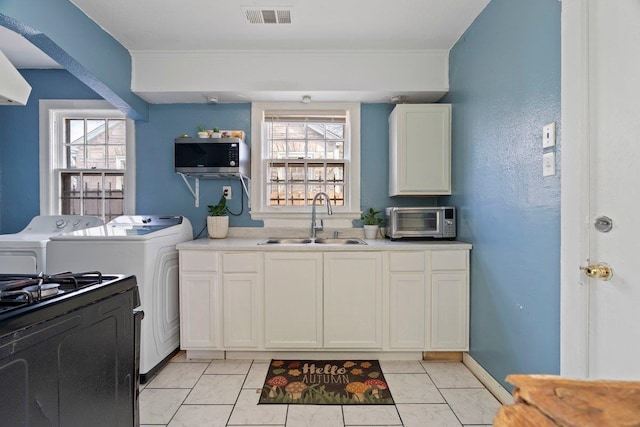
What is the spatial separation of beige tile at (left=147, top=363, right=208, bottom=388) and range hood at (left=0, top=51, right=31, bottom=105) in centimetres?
187

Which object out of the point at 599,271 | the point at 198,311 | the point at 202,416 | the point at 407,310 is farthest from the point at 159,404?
the point at 599,271

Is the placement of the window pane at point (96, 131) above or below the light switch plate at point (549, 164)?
above

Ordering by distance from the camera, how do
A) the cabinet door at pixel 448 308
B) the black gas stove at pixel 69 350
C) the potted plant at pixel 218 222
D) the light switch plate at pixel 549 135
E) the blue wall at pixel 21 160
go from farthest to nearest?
the blue wall at pixel 21 160, the potted plant at pixel 218 222, the cabinet door at pixel 448 308, the light switch plate at pixel 549 135, the black gas stove at pixel 69 350

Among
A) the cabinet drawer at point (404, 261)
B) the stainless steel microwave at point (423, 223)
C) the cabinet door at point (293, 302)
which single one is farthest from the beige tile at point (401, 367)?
the stainless steel microwave at point (423, 223)

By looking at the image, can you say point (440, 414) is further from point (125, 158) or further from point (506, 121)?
point (125, 158)

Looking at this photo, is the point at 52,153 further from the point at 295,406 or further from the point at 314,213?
the point at 295,406

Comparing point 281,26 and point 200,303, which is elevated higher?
point 281,26

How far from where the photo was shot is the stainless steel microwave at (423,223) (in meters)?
2.64

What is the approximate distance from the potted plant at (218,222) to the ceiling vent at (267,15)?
1.50 metres

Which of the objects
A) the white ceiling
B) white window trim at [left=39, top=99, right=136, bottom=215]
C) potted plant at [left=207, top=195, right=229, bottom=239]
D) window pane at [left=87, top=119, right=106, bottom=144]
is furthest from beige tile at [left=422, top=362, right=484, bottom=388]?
window pane at [left=87, top=119, right=106, bottom=144]

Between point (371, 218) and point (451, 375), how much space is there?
1.39 m

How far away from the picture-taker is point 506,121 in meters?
1.91

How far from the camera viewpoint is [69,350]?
2.91 ft

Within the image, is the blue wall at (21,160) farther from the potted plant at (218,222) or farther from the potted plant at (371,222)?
the potted plant at (371,222)
